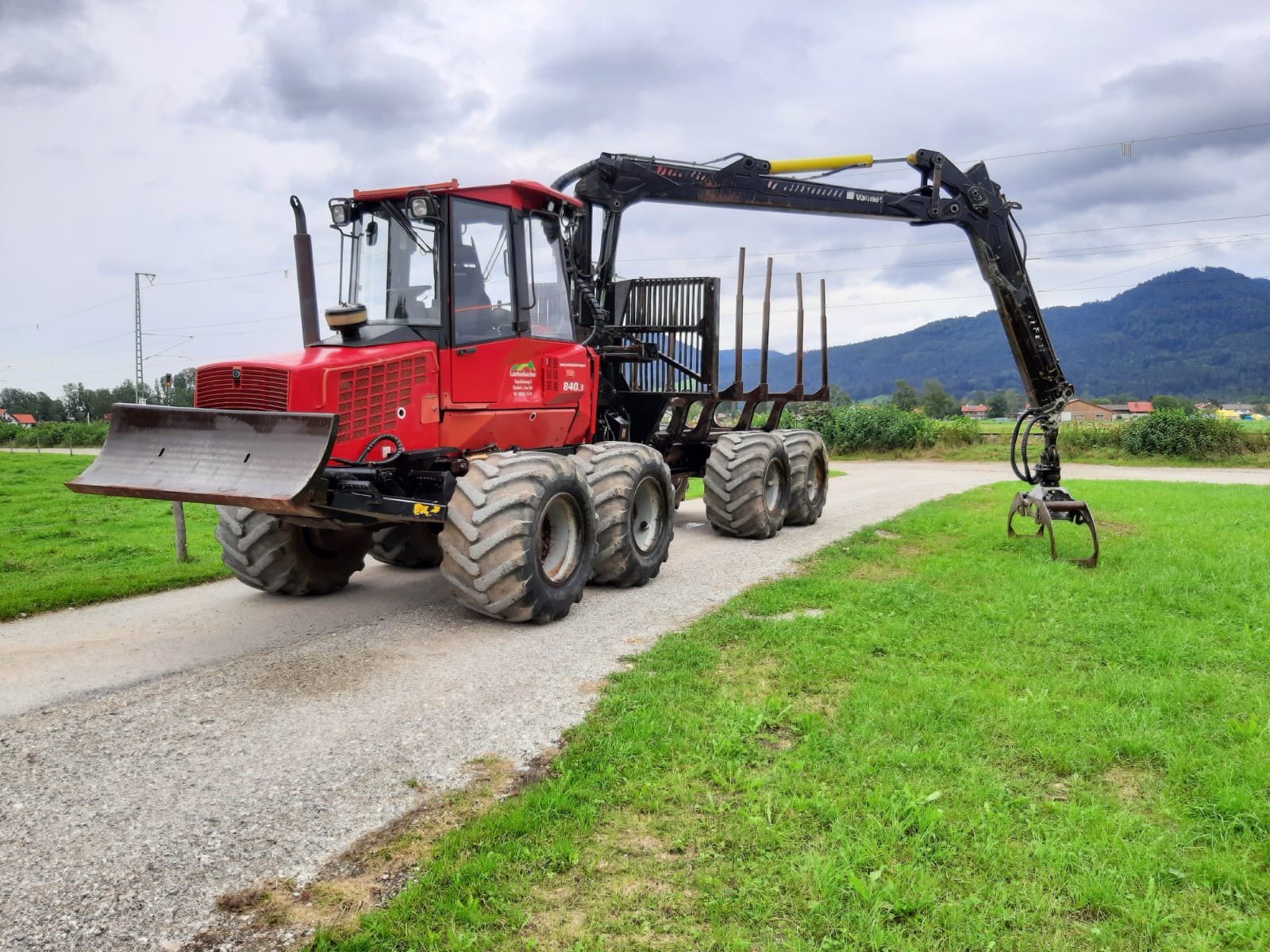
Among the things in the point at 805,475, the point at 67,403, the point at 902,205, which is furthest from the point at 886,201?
the point at 67,403

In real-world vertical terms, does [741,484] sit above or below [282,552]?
above

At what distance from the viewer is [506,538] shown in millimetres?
7332

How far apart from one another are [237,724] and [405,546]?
16.6ft

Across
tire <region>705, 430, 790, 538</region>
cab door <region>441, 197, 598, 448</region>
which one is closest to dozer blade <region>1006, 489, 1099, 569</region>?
tire <region>705, 430, 790, 538</region>

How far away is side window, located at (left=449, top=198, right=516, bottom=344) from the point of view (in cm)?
812

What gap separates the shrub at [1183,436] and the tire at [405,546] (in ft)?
104

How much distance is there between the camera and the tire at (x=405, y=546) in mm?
10391

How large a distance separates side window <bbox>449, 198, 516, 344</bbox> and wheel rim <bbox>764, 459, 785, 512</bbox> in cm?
548

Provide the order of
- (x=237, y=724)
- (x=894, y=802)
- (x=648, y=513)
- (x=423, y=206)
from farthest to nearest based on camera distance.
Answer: (x=648, y=513) → (x=423, y=206) → (x=237, y=724) → (x=894, y=802)

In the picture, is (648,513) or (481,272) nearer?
(481,272)

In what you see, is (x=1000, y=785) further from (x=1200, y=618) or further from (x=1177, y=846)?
(x=1200, y=618)

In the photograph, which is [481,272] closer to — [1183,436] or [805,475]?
[805,475]

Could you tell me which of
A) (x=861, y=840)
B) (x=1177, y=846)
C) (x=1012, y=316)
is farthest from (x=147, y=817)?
(x=1012, y=316)

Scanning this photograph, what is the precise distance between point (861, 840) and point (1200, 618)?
210 inches
